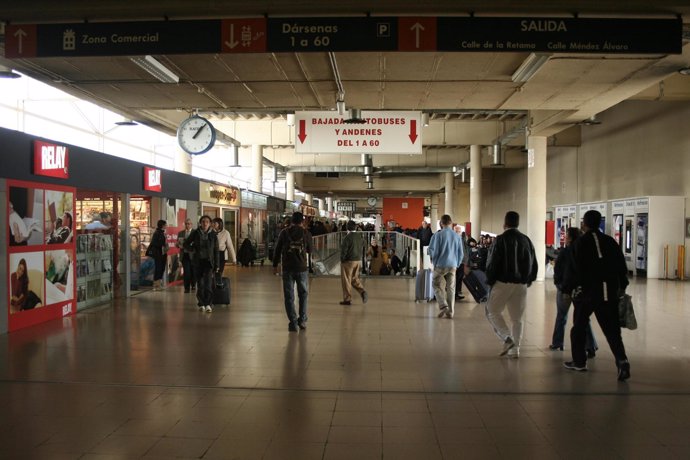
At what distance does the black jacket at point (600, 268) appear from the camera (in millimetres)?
5801

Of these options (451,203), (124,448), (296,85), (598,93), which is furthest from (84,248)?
(451,203)

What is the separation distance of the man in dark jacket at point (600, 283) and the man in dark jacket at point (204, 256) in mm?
6222

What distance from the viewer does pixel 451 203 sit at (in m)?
35.5

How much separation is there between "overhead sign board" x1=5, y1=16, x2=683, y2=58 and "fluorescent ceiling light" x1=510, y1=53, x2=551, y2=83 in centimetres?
174

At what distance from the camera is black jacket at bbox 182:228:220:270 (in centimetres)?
1012

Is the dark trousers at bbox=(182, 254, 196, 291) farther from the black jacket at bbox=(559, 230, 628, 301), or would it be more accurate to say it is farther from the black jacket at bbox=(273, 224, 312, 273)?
the black jacket at bbox=(559, 230, 628, 301)

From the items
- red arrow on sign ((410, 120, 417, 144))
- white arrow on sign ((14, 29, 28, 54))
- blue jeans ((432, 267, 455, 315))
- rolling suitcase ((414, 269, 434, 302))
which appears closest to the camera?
white arrow on sign ((14, 29, 28, 54))

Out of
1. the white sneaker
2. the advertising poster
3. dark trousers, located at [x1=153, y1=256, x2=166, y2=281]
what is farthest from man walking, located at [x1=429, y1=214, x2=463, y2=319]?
dark trousers, located at [x1=153, y1=256, x2=166, y2=281]

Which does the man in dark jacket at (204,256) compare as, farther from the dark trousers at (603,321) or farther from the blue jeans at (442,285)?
the dark trousers at (603,321)

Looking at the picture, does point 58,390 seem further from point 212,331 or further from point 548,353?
point 548,353

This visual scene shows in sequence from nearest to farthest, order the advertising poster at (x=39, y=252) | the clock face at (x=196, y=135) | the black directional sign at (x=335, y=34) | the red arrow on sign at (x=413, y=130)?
1. the black directional sign at (x=335, y=34)
2. the advertising poster at (x=39, y=252)
3. the red arrow on sign at (x=413, y=130)
4. the clock face at (x=196, y=135)

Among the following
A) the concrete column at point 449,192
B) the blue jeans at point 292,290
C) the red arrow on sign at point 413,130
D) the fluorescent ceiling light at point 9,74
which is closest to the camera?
the blue jeans at point 292,290

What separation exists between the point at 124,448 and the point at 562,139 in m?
22.9

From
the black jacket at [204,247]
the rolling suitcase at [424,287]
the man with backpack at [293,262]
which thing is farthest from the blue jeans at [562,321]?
the black jacket at [204,247]
